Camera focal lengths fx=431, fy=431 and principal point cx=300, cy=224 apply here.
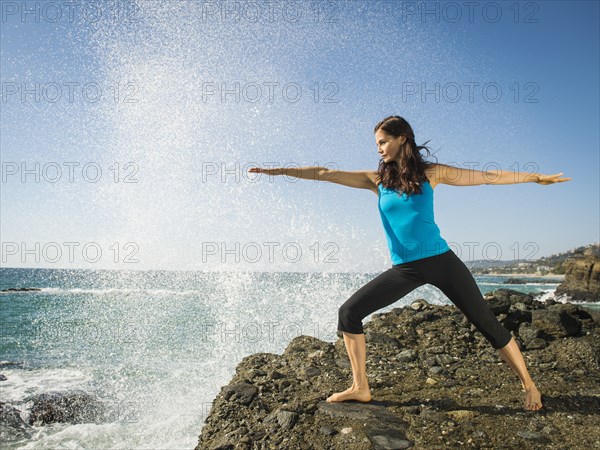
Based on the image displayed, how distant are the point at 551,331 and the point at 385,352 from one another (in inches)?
101

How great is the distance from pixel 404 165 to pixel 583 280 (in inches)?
2114

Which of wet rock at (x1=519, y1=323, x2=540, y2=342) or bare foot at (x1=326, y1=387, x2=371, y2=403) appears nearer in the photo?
bare foot at (x1=326, y1=387, x2=371, y2=403)

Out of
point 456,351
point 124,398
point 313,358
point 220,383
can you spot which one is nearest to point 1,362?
point 124,398

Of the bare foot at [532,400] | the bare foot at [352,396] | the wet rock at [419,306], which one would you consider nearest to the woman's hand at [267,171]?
the bare foot at [352,396]

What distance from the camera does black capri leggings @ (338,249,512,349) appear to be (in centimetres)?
375

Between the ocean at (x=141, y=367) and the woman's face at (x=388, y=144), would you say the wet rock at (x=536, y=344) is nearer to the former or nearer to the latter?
the woman's face at (x=388, y=144)

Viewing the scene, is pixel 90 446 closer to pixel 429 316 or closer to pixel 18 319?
pixel 429 316

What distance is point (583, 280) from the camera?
4756 centimetres

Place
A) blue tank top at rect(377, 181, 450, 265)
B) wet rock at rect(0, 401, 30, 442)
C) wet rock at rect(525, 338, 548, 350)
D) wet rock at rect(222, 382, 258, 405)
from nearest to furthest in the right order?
blue tank top at rect(377, 181, 450, 265), wet rock at rect(222, 382, 258, 405), wet rock at rect(525, 338, 548, 350), wet rock at rect(0, 401, 30, 442)

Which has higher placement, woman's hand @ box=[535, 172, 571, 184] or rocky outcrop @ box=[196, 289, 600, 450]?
woman's hand @ box=[535, 172, 571, 184]

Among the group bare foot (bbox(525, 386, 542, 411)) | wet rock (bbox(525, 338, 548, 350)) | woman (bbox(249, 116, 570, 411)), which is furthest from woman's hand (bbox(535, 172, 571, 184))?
wet rock (bbox(525, 338, 548, 350))

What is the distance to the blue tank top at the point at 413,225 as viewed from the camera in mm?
3723

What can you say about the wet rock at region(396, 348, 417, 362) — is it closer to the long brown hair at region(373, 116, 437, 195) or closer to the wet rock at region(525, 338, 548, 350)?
the wet rock at region(525, 338, 548, 350)

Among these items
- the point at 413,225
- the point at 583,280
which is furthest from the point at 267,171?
the point at 583,280
